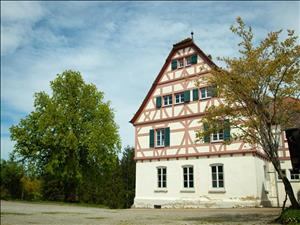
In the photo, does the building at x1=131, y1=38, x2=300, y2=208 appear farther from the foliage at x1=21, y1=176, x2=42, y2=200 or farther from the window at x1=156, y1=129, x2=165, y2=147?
the foliage at x1=21, y1=176, x2=42, y2=200

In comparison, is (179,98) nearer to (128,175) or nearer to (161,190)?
(161,190)

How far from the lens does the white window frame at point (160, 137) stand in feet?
94.3

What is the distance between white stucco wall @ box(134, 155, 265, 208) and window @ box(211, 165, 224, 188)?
296mm

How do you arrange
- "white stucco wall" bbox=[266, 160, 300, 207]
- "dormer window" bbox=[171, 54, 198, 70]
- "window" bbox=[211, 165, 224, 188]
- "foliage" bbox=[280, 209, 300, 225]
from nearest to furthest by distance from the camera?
"foliage" bbox=[280, 209, 300, 225], "window" bbox=[211, 165, 224, 188], "white stucco wall" bbox=[266, 160, 300, 207], "dormer window" bbox=[171, 54, 198, 70]

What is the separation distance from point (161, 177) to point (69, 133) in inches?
453

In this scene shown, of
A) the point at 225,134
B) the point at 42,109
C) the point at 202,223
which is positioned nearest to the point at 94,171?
the point at 42,109

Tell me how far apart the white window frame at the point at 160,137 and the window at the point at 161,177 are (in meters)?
1.95

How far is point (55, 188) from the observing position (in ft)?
151

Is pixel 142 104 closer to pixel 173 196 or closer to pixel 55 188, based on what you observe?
pixel 173 196

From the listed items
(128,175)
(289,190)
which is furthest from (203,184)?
(128,175)

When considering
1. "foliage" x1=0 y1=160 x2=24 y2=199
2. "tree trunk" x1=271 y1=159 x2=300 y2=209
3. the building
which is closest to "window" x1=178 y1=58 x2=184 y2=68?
Result: the building

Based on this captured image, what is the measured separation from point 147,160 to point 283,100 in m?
16.1

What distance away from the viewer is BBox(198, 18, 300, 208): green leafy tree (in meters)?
14.4

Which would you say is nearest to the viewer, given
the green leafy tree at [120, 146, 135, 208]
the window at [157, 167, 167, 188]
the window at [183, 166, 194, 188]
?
the window at [183, 166, 194, 188]
